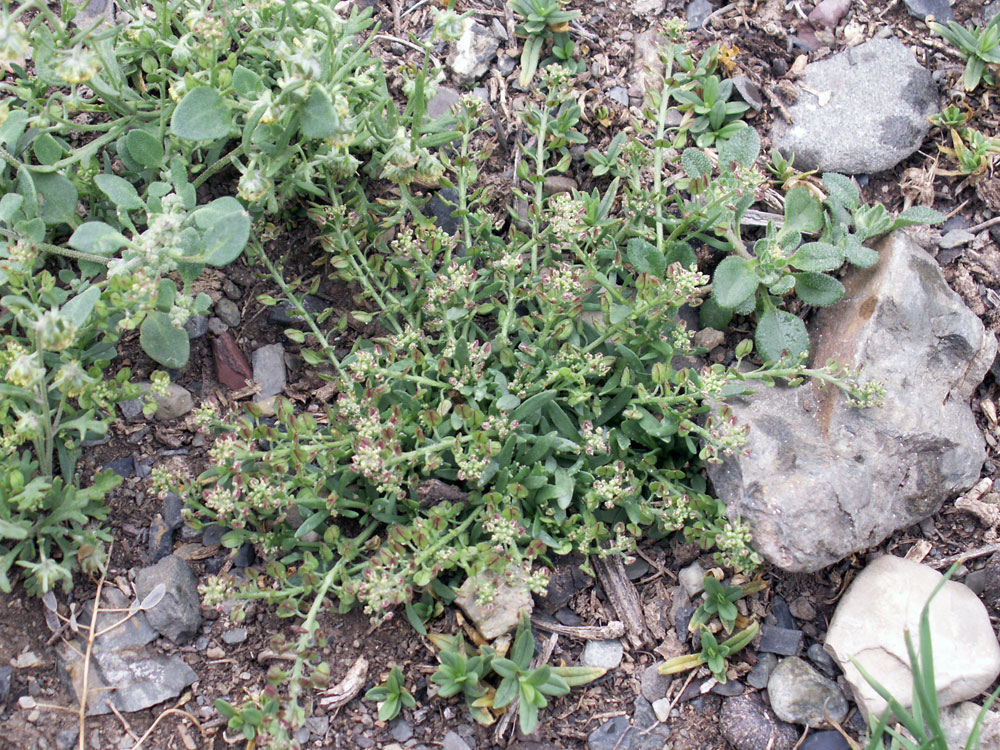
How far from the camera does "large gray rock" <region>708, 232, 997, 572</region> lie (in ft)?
10.4

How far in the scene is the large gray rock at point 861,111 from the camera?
3883mm

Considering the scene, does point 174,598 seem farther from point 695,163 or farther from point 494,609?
point 695,163

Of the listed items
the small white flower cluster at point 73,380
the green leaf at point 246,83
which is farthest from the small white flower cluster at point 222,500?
the green leaf at point 246,83

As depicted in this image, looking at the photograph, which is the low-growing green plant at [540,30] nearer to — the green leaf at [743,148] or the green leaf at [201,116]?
the green leaf at [743,148]

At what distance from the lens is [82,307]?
107 inches

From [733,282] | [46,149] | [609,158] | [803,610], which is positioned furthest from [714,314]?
[46,149]

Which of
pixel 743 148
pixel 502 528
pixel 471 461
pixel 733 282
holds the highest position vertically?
pixel 743 148

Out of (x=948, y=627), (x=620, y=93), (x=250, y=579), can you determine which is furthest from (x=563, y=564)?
(x=620, y=93)

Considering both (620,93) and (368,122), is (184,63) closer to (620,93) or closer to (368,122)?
(368,122)

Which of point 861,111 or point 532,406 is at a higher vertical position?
point 861,111

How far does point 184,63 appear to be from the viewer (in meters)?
3.09

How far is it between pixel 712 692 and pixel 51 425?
2.52 m

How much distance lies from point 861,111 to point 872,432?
155 cm

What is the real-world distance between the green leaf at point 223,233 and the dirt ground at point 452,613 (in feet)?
2.34
